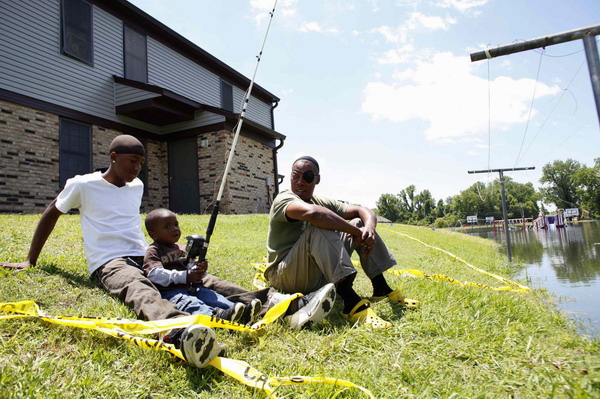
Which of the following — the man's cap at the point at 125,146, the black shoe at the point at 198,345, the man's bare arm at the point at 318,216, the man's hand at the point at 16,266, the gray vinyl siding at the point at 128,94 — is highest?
the gray vinyl siding at the point at 128,94

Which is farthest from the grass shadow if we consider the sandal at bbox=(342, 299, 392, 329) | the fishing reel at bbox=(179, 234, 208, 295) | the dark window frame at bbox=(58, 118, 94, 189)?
the dark window frame at bbox=(58, 118, 94, 189)

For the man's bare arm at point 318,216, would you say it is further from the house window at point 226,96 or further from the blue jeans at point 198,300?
the house window at point 226,96

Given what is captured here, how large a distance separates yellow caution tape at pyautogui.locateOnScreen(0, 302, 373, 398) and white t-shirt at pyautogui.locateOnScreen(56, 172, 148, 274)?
711mm

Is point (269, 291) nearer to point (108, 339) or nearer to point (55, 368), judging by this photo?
point (108, 339)

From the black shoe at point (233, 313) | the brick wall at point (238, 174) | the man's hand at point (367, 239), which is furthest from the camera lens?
the brick wall at point (238, 174)

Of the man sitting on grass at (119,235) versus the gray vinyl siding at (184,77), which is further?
the gray vinyl siding at (184,77)

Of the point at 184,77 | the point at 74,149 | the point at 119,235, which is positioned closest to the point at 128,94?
the point at 74,149

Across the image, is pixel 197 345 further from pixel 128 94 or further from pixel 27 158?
pixel 128 94

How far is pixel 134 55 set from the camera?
11438 mm

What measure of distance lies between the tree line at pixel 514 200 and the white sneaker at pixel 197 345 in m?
78.4

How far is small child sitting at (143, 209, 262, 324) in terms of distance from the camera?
2297mm

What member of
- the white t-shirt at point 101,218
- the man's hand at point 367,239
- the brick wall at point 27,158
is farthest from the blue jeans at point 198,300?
the brick wall at point 27,158

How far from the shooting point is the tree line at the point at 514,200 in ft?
244

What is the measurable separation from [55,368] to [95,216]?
151 centimetres
